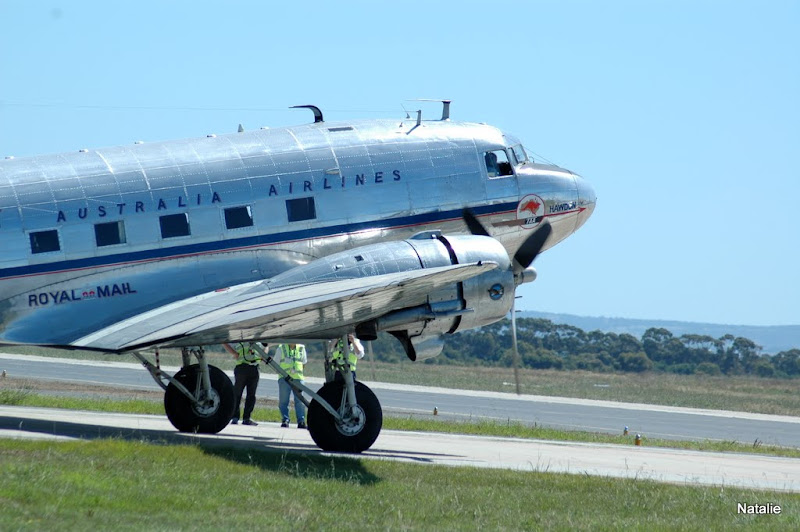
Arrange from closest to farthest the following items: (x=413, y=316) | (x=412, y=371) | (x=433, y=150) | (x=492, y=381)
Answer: (x=413, y=316) < (x=433, y=150) < (x=492, y=381) < (x=412, y=371)

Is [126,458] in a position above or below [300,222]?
below

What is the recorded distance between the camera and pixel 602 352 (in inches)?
4065

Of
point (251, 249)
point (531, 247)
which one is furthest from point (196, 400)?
point (531, 247)

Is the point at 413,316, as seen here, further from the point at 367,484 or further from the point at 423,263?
the point at 367,484

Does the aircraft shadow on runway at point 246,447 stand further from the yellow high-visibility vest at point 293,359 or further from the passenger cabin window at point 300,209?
→ the passenger cabin window at point 300,209

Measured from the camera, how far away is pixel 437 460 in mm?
18797

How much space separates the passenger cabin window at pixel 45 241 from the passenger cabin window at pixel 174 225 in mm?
1796

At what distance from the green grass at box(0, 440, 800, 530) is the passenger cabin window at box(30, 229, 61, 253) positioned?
3.46 m

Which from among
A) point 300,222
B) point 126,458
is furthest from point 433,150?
point 126,458

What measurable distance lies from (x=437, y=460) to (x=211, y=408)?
5251 millimetres

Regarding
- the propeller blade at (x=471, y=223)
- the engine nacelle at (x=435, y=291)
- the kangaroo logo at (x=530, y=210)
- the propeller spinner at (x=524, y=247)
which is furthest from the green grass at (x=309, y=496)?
the kangaroo logo at (x=530, y=210)

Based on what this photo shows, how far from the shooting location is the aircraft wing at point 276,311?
52.4 feet

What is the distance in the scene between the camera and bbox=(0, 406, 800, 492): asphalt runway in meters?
18.5

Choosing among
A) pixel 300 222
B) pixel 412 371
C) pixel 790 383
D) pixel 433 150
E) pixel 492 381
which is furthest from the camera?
pixel 790 383
